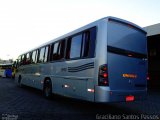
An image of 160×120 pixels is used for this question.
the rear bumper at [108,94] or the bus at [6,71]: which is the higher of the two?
the bus at [6,71]

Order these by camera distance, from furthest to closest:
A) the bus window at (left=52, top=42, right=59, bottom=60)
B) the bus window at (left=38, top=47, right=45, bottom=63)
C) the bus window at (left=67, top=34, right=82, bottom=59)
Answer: the bus window at (left=38, top=47, right=45, bottom=63) < the bus window at (left=52, top=42, right=59, bottom=60) < the bus window at (left=67, top=34, right=82, bottom=59)

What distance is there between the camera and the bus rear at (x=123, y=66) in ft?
21.3

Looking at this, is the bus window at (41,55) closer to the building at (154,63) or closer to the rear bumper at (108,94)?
the rear bumper at (108,94)

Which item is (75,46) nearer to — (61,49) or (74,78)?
(74,78)

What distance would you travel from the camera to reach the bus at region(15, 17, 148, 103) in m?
6.55

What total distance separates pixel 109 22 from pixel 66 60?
9.08ft

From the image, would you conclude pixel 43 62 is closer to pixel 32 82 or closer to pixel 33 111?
pixel 32 82

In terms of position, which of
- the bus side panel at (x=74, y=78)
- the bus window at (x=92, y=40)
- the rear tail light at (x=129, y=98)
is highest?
the bus window at (x=92, y=40)

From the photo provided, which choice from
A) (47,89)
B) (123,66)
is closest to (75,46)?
(123,66)

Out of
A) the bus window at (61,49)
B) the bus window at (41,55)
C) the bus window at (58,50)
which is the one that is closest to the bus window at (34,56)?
the bus window at (41,55)

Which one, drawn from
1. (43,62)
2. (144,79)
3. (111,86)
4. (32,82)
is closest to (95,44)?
(111,86)

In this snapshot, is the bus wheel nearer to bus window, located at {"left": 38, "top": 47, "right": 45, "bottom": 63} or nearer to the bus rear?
bus window, located at {"left": 38, "top": 47, "right": 45, "bottom": 63}

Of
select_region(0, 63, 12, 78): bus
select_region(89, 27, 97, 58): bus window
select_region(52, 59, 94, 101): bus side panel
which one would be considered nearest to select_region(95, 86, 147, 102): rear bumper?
select_region(52, 59, 94, 101): bus side panel

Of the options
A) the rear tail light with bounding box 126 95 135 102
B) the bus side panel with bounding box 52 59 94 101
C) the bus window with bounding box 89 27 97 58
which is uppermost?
the bus window with bounding box 89 27 97 58
